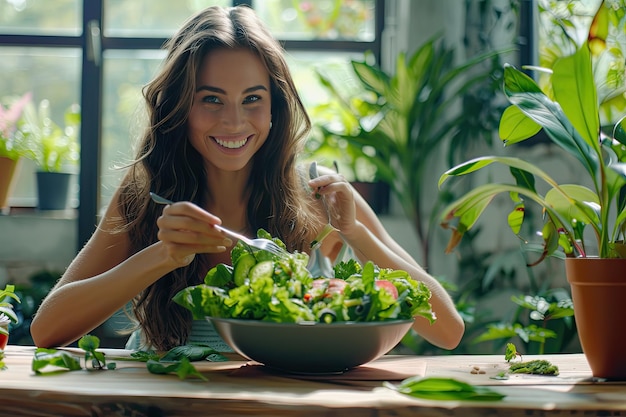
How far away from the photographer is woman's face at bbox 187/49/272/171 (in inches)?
63.9

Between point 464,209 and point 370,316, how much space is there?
276 mm

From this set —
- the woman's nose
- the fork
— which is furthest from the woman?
the fork

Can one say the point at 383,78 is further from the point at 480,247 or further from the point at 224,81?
the point at 224,81

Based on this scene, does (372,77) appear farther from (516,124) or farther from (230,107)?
(516,124)

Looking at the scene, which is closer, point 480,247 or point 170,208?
point 170,208

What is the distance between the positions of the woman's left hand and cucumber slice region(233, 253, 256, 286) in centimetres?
27

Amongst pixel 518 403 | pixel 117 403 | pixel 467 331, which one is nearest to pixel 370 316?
pixel 518 403

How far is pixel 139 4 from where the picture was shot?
3.55m

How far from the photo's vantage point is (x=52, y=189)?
3416mm

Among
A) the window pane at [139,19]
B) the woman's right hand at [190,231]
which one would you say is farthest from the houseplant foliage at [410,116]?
the woman's right hand at [190,231]

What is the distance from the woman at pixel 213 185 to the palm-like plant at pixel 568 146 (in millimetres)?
359

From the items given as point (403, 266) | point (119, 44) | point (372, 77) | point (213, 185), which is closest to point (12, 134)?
point (119, 44)

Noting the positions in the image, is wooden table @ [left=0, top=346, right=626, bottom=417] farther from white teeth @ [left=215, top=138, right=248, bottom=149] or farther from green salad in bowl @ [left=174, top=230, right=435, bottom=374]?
white teeth @ [left=215, top=138, right=248, bottom=149]

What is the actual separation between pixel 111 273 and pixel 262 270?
0.45 metres
